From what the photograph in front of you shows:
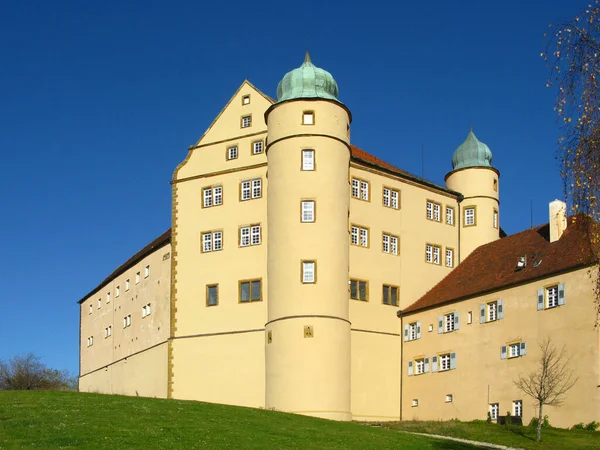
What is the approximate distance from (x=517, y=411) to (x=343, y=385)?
26.4ft

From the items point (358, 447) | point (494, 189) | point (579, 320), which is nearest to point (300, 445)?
point (358, 447)

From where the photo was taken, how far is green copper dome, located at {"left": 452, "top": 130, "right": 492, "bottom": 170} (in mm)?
58312

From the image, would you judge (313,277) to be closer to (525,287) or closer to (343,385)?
(343,385)

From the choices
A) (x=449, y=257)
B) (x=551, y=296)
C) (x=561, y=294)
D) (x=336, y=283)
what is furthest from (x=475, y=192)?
(x=561, y=294)

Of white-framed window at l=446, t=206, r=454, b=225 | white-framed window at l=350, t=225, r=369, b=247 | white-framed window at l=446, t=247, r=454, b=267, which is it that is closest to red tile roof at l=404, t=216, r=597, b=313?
white-framed window at l=446, t=247, r=454, b=267

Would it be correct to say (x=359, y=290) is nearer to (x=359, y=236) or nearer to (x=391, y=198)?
(x=359, y=236)

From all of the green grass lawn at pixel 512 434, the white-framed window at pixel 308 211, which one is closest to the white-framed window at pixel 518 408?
the green grass lawn at pixel 512 434

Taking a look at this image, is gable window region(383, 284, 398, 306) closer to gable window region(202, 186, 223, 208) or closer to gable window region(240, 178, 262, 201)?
gable window region(240, 178, 262, 201)

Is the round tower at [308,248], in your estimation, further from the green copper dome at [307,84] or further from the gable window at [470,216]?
the gable window at [470,216]

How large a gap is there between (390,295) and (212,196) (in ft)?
35.8

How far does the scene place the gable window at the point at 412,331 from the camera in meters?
51.1

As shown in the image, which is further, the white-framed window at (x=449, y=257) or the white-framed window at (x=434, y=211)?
the white-framed window at (x=449, y=257)

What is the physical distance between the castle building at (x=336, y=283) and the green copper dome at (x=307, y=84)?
0.09m

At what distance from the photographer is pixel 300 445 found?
29.6 metres
